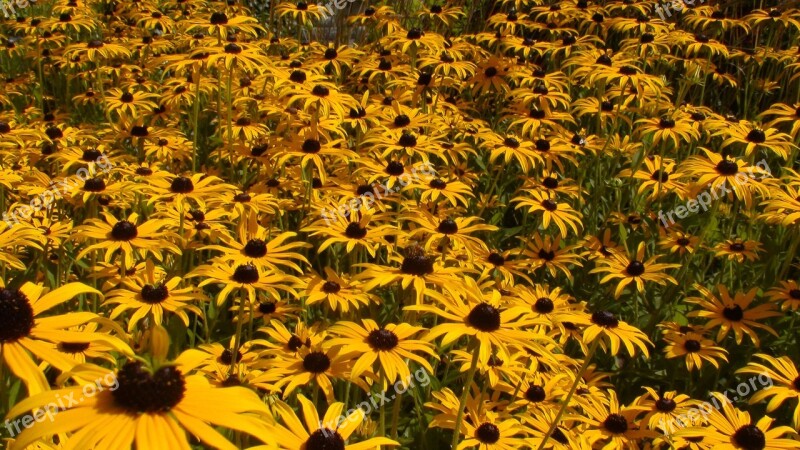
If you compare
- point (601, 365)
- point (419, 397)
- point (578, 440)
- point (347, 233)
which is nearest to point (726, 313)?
point (601, 365)

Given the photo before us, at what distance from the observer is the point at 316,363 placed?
236 cm

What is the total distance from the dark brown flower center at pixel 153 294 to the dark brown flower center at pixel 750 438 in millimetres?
2135

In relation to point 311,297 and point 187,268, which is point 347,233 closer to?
point 311,297

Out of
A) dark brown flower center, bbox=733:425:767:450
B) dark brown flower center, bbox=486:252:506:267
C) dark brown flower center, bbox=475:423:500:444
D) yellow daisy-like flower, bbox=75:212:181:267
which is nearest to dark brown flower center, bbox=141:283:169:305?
yellow daisy-like flower, bbox=75:212:181:267

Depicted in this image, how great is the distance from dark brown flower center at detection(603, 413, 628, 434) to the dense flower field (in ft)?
0.04

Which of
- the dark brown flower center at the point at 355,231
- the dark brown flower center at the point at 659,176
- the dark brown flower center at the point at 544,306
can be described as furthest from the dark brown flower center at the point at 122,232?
the dark brown flower center at the point at 659,176

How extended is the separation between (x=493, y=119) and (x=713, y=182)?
2341mm

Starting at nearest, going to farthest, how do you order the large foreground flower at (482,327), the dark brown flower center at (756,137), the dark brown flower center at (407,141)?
the large foreground flower at (482,327), the dark brown flower center at (407,141), the dark brown flower center at (756,137)

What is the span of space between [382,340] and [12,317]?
104 centimetres

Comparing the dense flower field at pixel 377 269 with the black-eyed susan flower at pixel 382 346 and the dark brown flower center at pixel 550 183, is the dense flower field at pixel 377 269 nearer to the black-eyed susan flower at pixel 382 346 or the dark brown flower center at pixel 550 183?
the black-eyed susan flower at pixel 382 346

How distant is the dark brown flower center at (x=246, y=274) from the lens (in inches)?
98.3

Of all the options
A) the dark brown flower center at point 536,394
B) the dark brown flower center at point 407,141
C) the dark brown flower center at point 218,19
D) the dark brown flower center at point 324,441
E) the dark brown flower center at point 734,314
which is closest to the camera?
the dark brown flower center at point 324,441

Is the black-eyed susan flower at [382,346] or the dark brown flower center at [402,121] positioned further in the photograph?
the dark brown flower center at [402,121]

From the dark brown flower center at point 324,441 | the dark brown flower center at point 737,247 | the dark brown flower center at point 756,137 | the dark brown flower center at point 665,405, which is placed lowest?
the dark brown flower center at point 737,247
